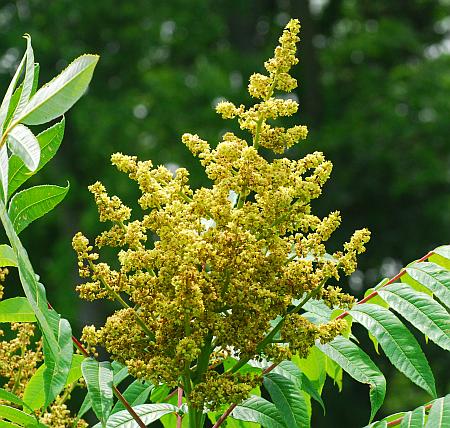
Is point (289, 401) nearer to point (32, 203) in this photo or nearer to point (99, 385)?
point (99, 385)

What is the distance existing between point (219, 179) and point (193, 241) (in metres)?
0.25

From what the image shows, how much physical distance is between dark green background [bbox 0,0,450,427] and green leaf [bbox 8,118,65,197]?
13.2 meters

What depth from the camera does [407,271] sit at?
9.36 ft

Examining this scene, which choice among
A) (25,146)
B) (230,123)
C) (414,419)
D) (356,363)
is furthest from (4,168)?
(230,123)

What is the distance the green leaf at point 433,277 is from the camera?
275 cm

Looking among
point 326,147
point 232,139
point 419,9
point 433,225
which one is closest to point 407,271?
point 232,139

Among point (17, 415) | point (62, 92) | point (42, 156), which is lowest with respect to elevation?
point (17, 415)

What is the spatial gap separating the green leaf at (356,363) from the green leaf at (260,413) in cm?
22

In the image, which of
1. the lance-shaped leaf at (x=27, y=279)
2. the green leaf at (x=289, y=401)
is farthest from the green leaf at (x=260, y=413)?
the lance-shaped leaf at (x=27, y=279)

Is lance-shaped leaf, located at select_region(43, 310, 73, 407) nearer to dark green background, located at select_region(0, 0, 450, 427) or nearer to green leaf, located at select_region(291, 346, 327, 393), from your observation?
green leaf, located at select_region(291, 346, 327, 393)

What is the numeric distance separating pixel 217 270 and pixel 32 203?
0.51m

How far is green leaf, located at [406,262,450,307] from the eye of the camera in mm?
2746

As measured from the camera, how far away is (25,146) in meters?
1.99

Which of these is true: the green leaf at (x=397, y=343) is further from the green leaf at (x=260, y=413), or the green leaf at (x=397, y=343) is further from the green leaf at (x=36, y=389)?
the green leaf at (x=36, y=389)
